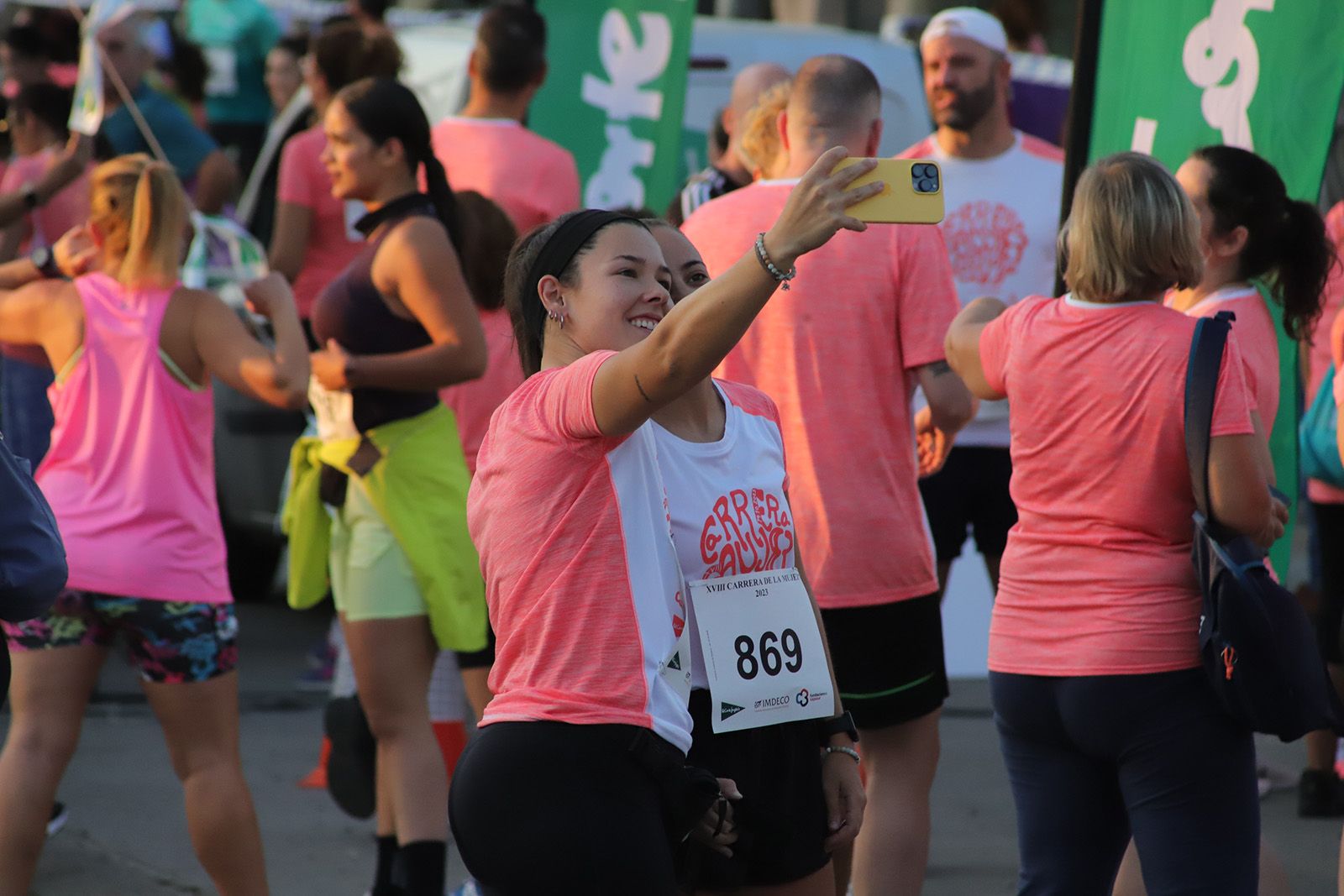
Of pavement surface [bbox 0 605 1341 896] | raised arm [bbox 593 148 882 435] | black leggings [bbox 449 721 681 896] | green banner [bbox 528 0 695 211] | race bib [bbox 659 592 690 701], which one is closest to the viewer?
raised arm [bbox 593 148 882 435]

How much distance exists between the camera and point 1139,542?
3447 millimetres

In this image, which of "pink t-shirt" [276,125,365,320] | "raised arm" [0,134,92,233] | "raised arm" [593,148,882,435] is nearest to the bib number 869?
"raised arm" [593,148,882,435]

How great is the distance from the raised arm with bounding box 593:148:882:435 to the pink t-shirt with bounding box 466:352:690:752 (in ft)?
0.45

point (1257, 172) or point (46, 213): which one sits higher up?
point (1257, 172)

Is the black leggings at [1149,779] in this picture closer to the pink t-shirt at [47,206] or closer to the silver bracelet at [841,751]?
the silver bracelet at [841,751]

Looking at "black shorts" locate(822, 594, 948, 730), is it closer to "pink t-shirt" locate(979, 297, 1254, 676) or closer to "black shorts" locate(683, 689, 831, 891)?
"pink t-shirt" locate(979, 297, 1254, 676)

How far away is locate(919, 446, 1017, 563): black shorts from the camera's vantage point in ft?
17.8

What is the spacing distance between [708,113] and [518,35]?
1.77m

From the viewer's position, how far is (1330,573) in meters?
5.78

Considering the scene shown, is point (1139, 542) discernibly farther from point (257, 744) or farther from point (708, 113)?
point (708, 113)

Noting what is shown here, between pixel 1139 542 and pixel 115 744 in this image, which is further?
pixel 115 744

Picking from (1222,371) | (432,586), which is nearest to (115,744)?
(432,586)

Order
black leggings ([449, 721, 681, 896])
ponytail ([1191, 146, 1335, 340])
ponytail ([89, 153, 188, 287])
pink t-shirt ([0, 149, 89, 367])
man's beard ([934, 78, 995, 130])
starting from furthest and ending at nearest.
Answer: pink t-shirt ([0, 149, 89, 367]), man's beard ([934, 78, 995, 130]), ponytail ([89, 153, 188, 287]), ponytail ([1191, 146, 1335, 340]), black leggings ([449, 721, 681, 896])

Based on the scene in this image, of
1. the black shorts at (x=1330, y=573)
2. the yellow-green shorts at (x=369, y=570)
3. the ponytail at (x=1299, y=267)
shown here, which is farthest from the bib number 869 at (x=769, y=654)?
the black shorts at (x=1330, y=573)
